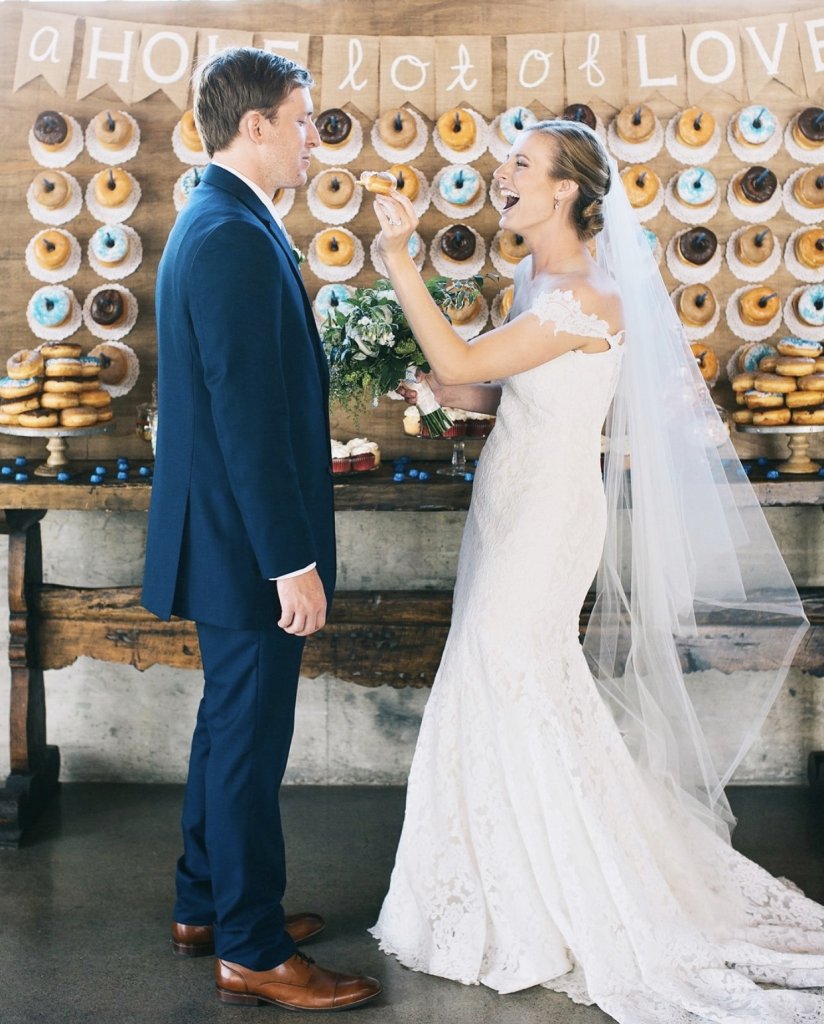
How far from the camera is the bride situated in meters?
2.75

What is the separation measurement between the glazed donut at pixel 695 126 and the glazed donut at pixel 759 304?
0.54 meters

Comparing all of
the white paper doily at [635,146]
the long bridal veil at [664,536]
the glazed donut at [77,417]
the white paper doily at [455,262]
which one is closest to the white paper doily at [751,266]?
the white paper doily at [635,146]

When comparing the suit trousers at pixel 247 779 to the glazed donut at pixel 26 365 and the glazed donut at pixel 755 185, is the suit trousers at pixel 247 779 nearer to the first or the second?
the glazed donut at pixel 26 365

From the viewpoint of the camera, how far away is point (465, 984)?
2816 millimetres

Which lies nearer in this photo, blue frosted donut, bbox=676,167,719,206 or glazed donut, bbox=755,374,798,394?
glazed donut, bbox=755,374,798,394

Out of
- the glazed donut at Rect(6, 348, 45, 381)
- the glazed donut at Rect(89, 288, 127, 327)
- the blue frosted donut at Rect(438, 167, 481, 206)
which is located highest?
the blue frosted donut at Rect(438, 167, 481, 206)

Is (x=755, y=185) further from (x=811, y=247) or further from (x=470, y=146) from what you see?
(x=470, y=146)

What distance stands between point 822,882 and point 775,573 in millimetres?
933

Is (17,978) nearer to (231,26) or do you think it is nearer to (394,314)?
(394,314)

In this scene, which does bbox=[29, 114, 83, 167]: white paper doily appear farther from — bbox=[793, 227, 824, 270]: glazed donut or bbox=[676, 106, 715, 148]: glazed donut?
bbox=[793, 227, 824, 270]: glazed donut

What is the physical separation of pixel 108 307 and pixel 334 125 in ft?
3.25

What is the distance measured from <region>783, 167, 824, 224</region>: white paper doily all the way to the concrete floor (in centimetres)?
198

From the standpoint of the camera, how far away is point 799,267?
4031 millimetres

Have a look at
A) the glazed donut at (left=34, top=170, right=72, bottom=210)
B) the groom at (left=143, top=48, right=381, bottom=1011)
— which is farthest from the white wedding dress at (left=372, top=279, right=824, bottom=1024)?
the glazed donut at (left=34, top=170, right=72, bottom=210)
